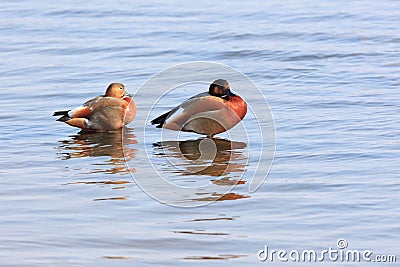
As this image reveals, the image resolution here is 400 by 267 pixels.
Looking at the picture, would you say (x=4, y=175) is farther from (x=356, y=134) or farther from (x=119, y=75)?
(x=119, y=75)

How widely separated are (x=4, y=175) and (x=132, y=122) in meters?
2.56

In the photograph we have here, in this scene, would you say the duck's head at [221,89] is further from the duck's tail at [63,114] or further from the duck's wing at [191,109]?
the duck's tail at [63,114]

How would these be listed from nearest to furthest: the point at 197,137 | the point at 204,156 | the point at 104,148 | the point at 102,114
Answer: the point at 204,156, the point at 104,148, the point at 197,137, the point at 102,114

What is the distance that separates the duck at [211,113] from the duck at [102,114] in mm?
577

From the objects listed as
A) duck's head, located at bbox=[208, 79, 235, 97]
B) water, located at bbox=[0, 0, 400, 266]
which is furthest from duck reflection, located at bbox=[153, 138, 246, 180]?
duck's head, located at bbox=[208, 79, 235, 97]

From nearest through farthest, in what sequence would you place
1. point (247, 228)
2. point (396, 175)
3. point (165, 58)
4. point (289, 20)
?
1. point (247, 228)
2. point (396, 175)
3. point (165, 58)
4. point (289, 20)

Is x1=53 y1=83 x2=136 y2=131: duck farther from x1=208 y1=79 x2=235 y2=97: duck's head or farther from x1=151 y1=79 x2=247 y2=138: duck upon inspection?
x1=208 y1=79 x2=235 y2=97: duck's head

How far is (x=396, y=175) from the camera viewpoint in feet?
24.0

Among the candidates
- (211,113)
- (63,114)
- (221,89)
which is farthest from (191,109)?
(63,114)

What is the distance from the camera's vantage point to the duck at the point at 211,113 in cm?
901

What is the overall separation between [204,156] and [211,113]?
22.2 inches

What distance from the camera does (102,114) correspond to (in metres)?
9.55

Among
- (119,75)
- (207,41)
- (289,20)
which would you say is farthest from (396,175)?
(289,20)

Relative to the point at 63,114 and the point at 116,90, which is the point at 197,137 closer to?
the point at 116,90
